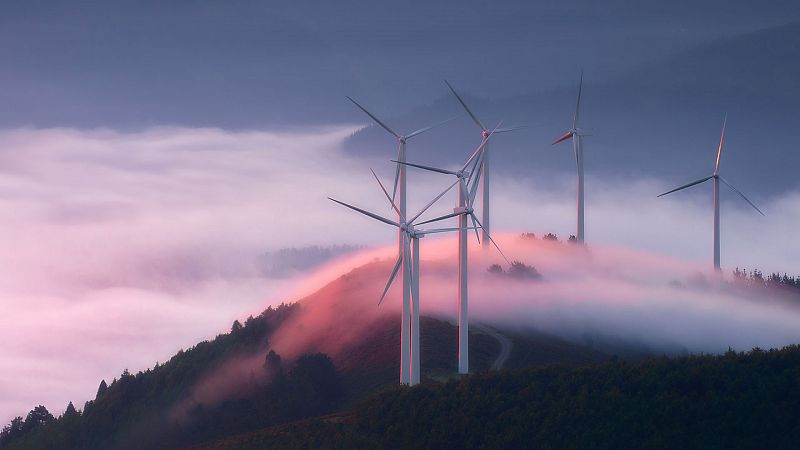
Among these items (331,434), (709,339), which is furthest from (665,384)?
(709,339)

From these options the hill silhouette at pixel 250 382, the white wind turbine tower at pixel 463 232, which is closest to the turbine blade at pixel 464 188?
the white wind turbine tower at pixel 463 232

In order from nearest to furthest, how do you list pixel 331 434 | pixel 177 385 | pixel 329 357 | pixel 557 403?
1. pixel 557 403
2. pixel 331 434
3. pixel 329 357
4. pixel 177 385

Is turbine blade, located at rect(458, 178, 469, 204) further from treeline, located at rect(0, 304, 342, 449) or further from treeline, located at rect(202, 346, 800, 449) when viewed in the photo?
treeline, located at rect(0, 304, 342, 449)

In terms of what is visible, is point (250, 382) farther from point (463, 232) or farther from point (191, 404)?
point (463, 232)

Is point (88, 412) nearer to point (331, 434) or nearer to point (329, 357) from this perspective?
point (329, 357)

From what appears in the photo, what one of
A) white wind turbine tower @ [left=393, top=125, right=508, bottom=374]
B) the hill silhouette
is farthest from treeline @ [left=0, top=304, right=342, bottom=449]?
white wind turbine tower @ [left=393, top=125, right=508, bottom=374]
